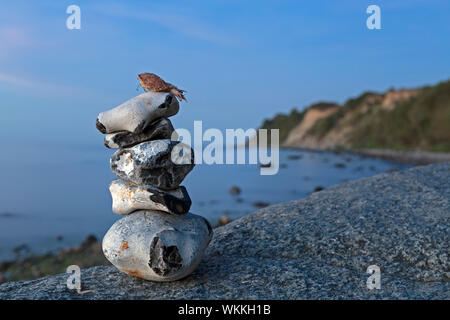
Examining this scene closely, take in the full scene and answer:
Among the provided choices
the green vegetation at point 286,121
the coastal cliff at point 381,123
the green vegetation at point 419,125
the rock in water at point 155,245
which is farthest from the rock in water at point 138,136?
the green vegetation at point 286,121

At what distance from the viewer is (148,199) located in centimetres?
511

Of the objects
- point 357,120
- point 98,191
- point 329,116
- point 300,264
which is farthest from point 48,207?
point 329,116

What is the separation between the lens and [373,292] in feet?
17.2

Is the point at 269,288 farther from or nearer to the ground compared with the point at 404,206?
nearer to the ground

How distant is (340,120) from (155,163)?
222ft

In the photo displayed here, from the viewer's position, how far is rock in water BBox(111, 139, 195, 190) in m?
5.07

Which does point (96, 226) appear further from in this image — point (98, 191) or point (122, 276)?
point (122, 276)

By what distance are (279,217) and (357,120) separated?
6059cm

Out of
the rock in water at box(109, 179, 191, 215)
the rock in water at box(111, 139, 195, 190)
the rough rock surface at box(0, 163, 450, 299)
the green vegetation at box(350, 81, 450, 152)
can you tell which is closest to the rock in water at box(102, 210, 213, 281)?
the rock in water at box(109, 179, 191, 215)

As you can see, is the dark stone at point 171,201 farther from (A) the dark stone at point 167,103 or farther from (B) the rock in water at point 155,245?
(A) the dark stone at point 167,103

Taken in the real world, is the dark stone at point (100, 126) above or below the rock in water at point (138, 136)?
above

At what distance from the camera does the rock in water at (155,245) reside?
4922 mm

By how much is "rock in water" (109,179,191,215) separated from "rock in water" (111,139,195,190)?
0.10 meters

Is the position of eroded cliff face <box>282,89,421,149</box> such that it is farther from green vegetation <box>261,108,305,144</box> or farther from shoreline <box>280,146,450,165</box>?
shoreline <box>280,146,450,165</box>
